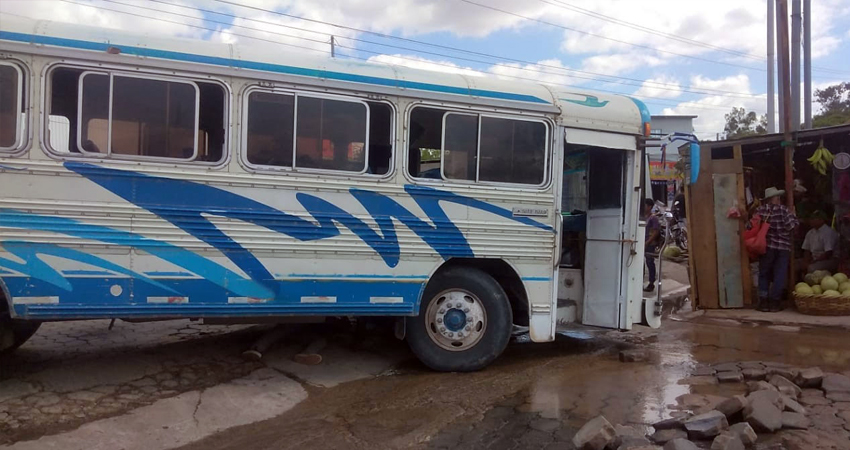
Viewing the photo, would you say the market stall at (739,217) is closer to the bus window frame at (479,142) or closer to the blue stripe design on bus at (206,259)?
the bus window frame at (479,142)

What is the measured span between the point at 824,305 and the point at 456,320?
19.3 feet

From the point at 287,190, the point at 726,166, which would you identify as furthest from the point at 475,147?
the point at 726,166

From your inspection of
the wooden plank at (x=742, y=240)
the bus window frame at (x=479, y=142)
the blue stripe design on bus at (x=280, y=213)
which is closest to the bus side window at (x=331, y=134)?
the blue stripe design on bus at (x=280, y=213)

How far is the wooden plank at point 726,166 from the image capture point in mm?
9531

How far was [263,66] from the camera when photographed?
522cm

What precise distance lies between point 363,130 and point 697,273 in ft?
21.0

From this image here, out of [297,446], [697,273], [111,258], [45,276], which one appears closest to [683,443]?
[297,446]

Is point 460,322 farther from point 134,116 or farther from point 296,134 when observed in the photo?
point 134,116

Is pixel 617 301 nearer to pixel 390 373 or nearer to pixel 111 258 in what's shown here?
pixel 390 373

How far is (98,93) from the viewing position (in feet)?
15.8

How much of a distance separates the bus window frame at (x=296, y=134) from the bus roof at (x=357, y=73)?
0.11m

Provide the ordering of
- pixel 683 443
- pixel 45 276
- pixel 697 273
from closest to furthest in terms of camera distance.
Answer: pixel 683 443 < pixel 45 276 < pixel 697 273

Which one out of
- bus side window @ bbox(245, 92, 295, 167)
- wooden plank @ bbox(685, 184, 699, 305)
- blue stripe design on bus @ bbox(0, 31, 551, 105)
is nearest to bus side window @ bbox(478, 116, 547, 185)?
blue stripe design on bus @ bbox(0, 31, 551, 105)

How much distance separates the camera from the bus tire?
19.3 ft
